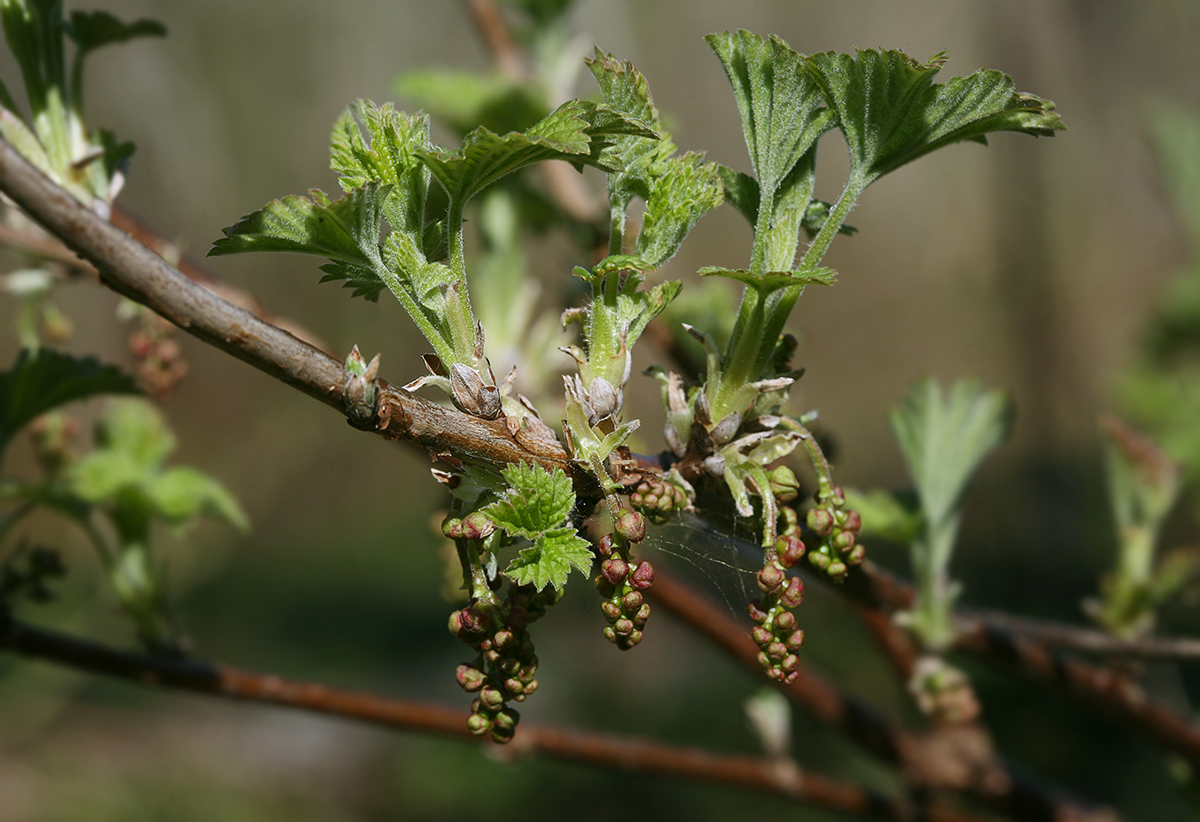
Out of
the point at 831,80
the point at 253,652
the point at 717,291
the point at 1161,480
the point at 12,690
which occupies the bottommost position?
the point at 253,652

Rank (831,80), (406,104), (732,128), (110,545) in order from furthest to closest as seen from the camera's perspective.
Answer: (732,128) < (406,104) < (110,545) < (831,80)

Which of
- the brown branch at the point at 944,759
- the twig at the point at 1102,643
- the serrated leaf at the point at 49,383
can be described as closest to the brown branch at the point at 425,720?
the brown branch at the point at 944,759

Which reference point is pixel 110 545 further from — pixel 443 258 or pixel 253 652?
pixel 253 652

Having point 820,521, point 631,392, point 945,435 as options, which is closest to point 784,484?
point 820,521

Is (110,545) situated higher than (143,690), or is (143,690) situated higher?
(110,545)

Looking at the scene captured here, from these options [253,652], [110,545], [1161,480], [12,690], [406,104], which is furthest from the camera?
[253,652]

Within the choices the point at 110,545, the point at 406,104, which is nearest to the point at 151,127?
the point at 406,104

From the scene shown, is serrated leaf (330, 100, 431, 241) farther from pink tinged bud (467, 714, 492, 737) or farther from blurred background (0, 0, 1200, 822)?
blurred background (0, 0, 1200, 822)

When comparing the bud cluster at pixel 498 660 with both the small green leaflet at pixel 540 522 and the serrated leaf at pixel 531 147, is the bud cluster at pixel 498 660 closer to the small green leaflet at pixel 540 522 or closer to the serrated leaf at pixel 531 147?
the small green leaflet at pixel 540 522

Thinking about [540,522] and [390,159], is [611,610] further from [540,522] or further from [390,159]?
[390,159]
